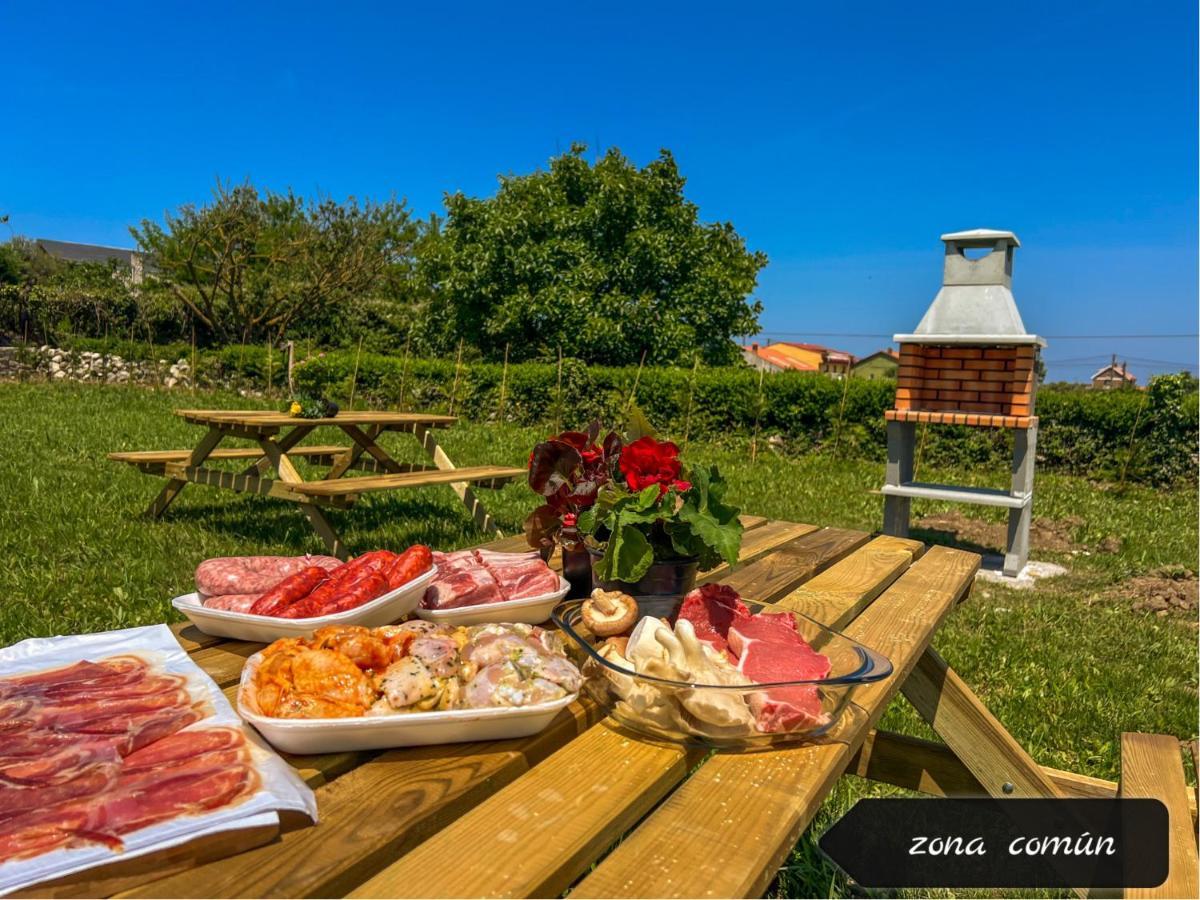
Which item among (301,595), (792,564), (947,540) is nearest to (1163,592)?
(947,540)

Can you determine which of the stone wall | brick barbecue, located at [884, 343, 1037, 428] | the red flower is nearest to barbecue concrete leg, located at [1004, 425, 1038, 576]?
brick barbecue, located at [884, 343, 1037, 428]

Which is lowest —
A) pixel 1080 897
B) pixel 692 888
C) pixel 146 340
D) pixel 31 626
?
pixel 1080 897

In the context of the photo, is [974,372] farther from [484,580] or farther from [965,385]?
[484,580]

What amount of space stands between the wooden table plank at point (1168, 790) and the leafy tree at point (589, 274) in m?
15.0

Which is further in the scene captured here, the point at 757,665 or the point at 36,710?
the point at 757,665

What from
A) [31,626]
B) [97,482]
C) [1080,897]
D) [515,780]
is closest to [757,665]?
[515,780]

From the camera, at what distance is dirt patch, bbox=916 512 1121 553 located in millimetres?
6918

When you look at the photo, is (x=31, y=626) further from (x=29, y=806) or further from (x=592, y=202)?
(x=592, y=202)

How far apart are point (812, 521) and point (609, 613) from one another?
19.4 ft

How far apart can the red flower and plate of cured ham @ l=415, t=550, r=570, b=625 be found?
0.27 metres

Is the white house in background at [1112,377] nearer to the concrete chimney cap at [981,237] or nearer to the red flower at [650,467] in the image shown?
the concrete chimney cap at [981,237]

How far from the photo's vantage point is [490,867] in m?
0.87

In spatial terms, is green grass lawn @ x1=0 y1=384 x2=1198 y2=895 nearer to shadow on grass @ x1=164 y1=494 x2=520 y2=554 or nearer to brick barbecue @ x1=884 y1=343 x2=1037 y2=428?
shadow on grass @ x1=164 y1=494 x2=520 y2=554

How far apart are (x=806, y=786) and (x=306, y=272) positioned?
2139cm
